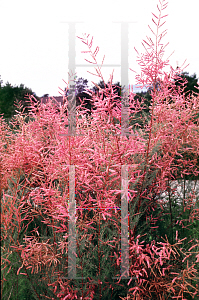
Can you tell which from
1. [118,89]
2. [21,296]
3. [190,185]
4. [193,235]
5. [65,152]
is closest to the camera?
[65,152]

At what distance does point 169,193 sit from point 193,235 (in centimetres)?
61

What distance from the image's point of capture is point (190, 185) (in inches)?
147

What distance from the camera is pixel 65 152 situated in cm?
210

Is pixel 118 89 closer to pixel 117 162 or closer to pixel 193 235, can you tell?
pixel 117 162

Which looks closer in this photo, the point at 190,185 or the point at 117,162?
the point at 117,162

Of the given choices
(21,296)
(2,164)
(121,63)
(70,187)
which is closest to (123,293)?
(21,296)

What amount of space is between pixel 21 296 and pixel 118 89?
198cm

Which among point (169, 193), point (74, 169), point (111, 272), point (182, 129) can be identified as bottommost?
point (111, 272)

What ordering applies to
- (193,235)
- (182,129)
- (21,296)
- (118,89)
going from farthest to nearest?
(193,235)
(182,129)
(21,296)
(118,89)

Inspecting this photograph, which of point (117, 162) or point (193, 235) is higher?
point (117, 162)

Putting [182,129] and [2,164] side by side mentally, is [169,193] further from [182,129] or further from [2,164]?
[2,164]

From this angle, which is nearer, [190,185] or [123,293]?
[123,293]

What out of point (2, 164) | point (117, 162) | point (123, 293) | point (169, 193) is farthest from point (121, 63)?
point (123, 293)

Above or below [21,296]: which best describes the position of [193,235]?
above
